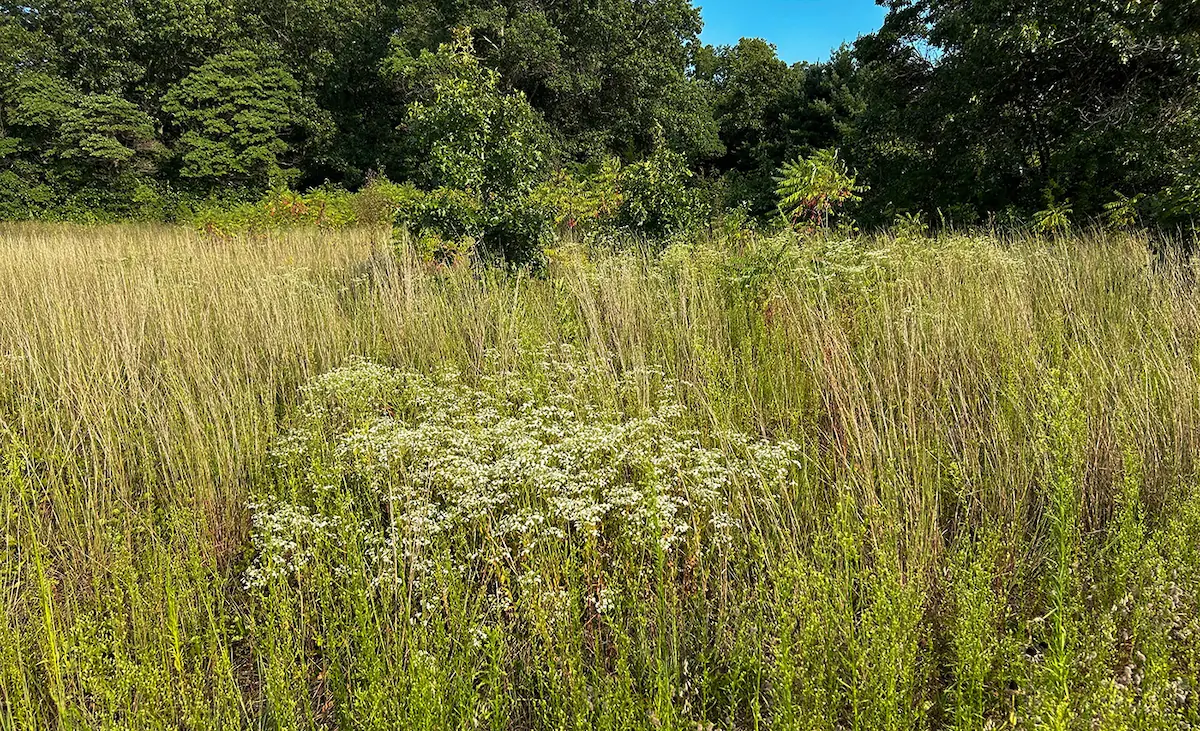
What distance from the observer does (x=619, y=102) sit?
20.3 m

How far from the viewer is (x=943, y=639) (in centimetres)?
162

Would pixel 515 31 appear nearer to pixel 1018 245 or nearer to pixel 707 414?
pixel 1018 245

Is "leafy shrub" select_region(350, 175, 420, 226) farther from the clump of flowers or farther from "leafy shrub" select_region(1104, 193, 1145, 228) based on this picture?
"leafy shrub" select_region(1104, 193, 1145, 228)

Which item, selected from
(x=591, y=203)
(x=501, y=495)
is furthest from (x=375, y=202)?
(x=501, y=495)

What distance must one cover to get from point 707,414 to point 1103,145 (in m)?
8.71

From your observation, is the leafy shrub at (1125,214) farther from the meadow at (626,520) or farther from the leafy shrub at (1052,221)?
the meadow at (626,520)

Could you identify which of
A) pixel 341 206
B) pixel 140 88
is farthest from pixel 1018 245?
pixel 140 88

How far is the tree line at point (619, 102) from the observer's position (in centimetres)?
800

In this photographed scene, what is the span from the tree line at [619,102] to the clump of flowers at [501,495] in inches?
195

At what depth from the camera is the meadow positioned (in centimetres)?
136

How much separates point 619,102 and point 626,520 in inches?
801

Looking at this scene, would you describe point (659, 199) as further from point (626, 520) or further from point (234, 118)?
point (234, 118)

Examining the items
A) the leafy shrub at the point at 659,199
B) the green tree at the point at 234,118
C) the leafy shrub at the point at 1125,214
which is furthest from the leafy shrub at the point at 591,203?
the green tree at the point at 234,118

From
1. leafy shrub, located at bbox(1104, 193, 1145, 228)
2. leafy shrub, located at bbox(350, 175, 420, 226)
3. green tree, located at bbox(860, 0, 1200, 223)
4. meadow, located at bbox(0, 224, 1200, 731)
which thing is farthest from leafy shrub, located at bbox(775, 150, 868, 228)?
leafy shrub, located at bbox(350, 175, 420, 226)
